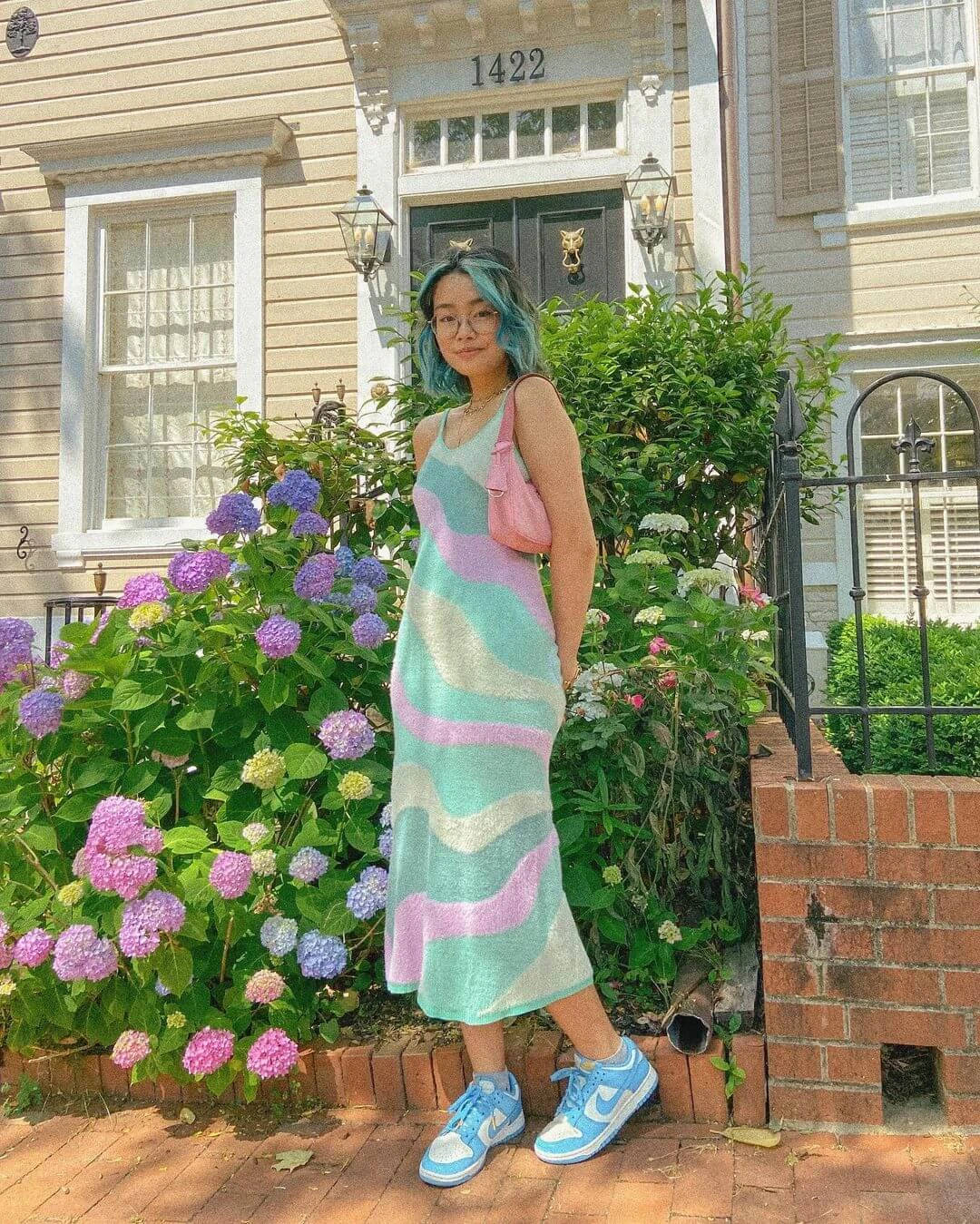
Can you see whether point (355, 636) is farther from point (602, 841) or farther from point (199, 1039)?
point (199, 1039)

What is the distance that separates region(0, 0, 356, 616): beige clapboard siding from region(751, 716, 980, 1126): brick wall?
501 cm

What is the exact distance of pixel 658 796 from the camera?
2.38 metres

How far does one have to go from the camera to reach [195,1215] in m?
1.86

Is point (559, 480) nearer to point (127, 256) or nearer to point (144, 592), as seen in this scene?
point (144, 592)

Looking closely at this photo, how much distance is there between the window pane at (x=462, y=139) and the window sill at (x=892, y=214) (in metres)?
2.31

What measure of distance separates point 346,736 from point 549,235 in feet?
16.3

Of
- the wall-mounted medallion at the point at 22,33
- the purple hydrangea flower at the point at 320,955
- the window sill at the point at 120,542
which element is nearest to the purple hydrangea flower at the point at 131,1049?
the purple hydrangea flower at the point at 320,955

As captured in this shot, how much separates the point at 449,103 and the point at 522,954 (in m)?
6.12

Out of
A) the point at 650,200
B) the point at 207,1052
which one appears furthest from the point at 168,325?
the point at 207,1052

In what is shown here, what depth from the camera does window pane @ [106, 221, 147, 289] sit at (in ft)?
23.1

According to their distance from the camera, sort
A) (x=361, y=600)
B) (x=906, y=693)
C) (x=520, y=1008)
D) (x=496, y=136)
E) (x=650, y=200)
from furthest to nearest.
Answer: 1. (x=496, y=136)
2. (x=650, y=200)
3. (x=906, y=693)
4. (x=361, y=600)
5. (x=520, y=1008)

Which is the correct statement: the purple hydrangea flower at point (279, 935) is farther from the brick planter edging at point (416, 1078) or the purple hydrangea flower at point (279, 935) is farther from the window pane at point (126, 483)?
the window pane at point (126, 483)

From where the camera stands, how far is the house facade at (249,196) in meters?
6.21

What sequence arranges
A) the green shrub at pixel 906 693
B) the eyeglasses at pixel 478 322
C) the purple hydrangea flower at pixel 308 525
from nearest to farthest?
1. the eyeglasses at pixel 478 322
2. the purple hydrangea flower at pixel 308 525
3. the green shrub at pixel 906 693
